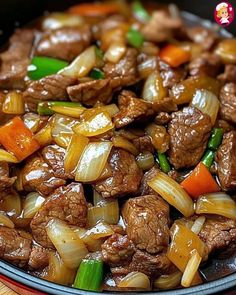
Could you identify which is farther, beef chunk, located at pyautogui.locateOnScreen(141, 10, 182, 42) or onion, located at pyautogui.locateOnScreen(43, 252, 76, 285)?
beef chunk, located at pyautogui.locateOnScreen(141, 10, 182, 42)

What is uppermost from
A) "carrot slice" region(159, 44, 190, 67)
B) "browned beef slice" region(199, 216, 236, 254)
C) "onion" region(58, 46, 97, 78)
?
"onion" region(58, 46, 97, 78)

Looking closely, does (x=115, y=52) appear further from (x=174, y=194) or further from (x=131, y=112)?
(x=174, y=194)

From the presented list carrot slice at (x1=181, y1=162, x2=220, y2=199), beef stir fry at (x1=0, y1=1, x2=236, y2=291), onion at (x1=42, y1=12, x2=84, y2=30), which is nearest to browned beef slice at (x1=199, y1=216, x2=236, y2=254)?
beef stir fry at (x1=0, y1=1, x2=236, y2=291)

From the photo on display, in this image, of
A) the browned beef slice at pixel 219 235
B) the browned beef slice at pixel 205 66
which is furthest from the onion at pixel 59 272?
the browned beef slice at pixel 205 66

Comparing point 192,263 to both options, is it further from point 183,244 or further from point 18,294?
point 18,294

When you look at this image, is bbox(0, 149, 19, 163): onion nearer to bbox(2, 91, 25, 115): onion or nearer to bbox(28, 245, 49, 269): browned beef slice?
bbox(2, 91, 25, 115): onion

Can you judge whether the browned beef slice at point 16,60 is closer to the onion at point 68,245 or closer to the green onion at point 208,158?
the onion at point 68,245
